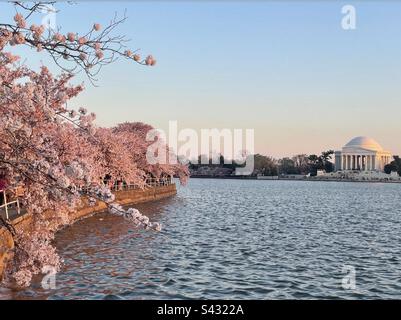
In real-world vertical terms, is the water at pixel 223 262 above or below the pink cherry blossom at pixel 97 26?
below

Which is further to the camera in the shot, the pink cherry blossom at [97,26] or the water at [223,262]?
the water at [223,262]

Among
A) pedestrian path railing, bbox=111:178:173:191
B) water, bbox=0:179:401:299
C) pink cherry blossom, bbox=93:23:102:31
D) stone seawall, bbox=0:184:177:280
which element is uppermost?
pink cherry blossom, bbox=93:23:102:31

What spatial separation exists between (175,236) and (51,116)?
66.7 feet

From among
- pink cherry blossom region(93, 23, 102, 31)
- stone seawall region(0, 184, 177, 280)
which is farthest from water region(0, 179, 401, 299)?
pink cherry blossom region(93, 23, 102, 31)

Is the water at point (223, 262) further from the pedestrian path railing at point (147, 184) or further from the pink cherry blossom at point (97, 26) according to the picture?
the pedestrian path railing at point (147, 184)

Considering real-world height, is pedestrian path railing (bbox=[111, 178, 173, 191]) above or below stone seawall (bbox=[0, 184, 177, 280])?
above

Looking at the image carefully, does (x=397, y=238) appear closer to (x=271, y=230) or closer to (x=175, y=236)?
(x=271, y=230)

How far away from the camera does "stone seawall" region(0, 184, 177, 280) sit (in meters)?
14.8

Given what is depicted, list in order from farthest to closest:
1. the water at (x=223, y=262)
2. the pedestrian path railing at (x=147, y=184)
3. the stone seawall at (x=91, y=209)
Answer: the pedestrian path railing at (x=147, y=184)
the water at (x=223, y=262)
the stone seawall at (x=91, y=209)

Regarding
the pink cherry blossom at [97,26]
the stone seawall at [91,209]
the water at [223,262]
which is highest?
the pink cherry blossom at [97,26]

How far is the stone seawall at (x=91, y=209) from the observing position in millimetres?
14811

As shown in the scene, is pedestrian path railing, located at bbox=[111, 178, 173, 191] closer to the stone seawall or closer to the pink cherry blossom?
the stone seawall

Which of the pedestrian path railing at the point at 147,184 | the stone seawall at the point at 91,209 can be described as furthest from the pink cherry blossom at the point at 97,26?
the pedestrian path railing at the point at 147,184
